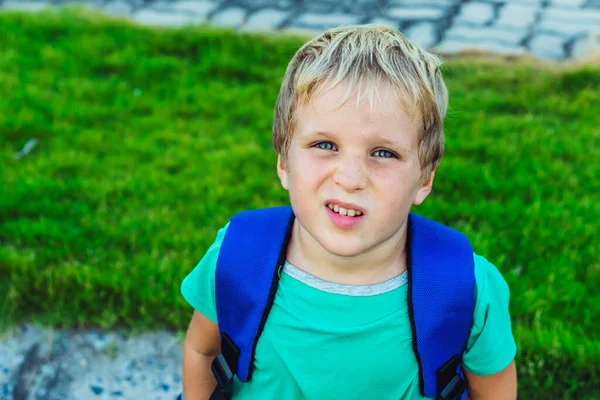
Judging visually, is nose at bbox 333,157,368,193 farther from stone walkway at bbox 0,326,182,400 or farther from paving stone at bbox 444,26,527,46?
paving stone at bbox 444,26,527,46

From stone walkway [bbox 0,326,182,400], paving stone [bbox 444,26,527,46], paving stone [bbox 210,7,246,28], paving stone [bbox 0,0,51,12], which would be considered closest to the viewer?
stone walkway [bbox 0,326,182,400]

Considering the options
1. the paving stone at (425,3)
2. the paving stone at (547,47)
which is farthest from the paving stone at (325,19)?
the paving stone at (547,47)

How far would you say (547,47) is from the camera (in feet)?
20.3

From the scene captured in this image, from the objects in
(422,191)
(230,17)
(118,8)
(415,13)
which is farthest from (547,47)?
(422,191)

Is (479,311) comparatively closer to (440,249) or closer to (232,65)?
(440,249)

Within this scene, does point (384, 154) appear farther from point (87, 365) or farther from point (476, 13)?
point (476, 13)

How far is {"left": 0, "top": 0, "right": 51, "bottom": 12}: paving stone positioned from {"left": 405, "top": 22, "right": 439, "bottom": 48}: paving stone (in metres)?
3.60

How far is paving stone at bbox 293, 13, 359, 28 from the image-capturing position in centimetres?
669

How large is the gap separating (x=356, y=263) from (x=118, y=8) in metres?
5.83

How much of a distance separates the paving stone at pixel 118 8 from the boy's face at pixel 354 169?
5.61 meters

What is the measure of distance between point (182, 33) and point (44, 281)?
3415mm

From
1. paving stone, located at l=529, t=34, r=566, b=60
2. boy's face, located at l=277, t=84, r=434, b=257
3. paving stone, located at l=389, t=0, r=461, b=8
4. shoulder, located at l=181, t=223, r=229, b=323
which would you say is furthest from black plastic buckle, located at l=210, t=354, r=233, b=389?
paving stone, located at l=389, t=0, r=461, b=8

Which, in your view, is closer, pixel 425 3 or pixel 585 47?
pixel 585 47

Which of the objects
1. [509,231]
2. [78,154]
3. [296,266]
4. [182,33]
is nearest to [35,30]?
[182,33]
